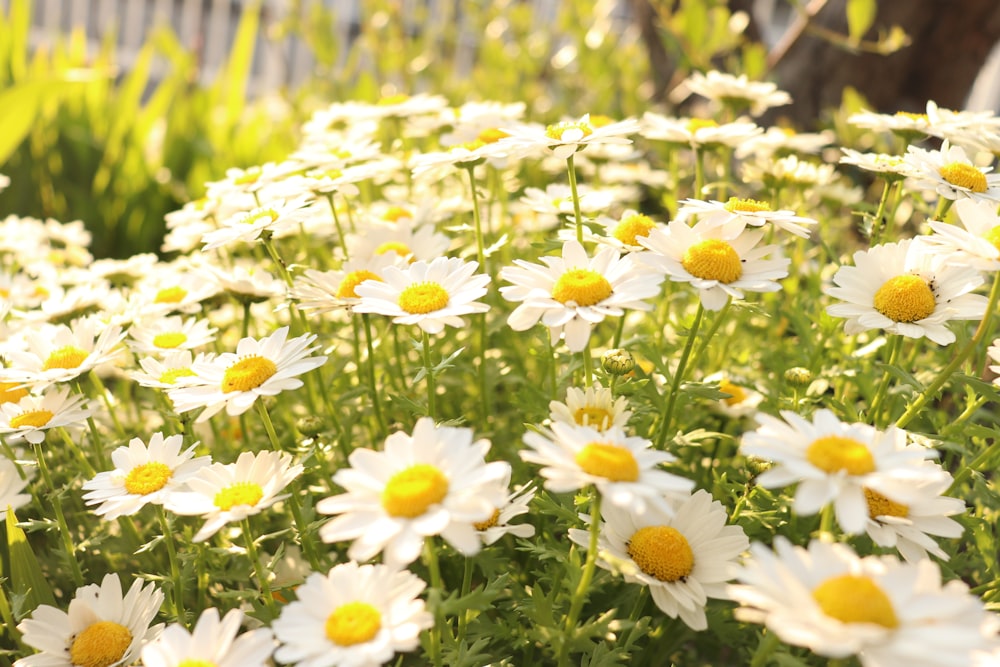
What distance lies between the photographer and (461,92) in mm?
3559

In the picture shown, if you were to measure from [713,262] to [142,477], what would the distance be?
758 millimetres

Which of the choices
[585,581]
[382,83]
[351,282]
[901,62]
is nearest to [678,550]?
[585,581]

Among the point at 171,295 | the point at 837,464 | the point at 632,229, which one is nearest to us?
the point at 837,464

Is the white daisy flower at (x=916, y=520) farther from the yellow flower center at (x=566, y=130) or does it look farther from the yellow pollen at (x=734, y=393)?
the yellow flower center at (x=566, y=130)

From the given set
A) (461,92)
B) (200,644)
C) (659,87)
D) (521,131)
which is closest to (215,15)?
(461,92)

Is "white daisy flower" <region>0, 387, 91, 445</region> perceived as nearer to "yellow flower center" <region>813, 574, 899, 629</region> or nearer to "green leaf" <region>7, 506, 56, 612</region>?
"green leaf" <region>7, 506, 56, 612</region>

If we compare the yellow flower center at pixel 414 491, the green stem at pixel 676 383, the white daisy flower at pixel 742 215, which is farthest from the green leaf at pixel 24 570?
the white daisy flower at pixel 742 215

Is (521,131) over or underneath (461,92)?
over

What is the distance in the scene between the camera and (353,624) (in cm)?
76

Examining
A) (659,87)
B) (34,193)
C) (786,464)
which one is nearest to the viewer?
(786,464)

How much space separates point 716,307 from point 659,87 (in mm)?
2661

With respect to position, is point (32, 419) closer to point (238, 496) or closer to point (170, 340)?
point (170, 340)

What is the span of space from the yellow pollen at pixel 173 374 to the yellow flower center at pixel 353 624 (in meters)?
0.49

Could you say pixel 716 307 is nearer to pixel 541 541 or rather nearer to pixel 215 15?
pixel 541 541
